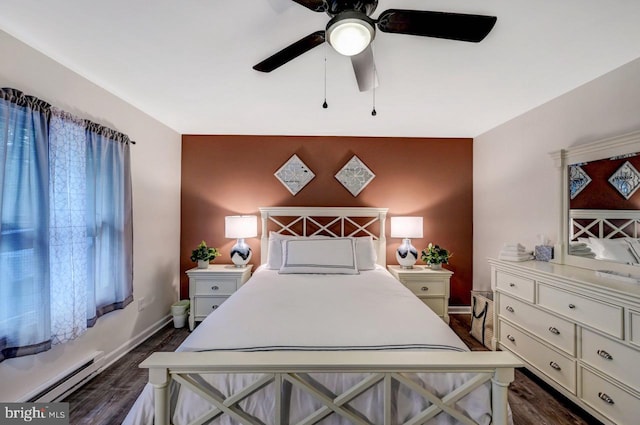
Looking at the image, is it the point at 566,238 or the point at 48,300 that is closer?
the point at 48,300

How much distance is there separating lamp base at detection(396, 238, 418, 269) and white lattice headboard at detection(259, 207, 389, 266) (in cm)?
22

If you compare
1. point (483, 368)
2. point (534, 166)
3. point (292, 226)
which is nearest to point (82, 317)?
point (292, 226)

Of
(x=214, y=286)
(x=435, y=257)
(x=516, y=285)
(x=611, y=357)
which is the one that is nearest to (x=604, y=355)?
(x=611, y=357)

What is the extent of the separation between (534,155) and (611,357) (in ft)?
6.03

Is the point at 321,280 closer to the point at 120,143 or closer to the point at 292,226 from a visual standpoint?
the point at 292,226

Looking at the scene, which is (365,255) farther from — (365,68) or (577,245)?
(365,68)

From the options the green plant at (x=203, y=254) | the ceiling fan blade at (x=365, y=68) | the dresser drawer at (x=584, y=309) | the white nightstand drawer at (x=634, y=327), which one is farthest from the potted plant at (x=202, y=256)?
the white nightstand drawer at (x=634, y=327)

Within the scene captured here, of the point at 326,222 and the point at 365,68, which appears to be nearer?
the point at 365,68

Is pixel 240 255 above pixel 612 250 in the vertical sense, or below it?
below

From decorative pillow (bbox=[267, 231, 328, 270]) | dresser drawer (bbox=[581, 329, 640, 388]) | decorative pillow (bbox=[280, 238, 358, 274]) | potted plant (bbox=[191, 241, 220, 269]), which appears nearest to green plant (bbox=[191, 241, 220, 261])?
potted plant (bbox=[191, 241, 220, 269])

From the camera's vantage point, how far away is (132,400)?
1.90 metres

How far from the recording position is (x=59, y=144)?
1832 mm

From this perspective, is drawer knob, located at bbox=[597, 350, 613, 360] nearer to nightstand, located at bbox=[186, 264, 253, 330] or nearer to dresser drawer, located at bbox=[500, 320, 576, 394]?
dresser drawer, located at bbox=[500, 320, 576, 394]

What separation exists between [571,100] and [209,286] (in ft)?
13.1
